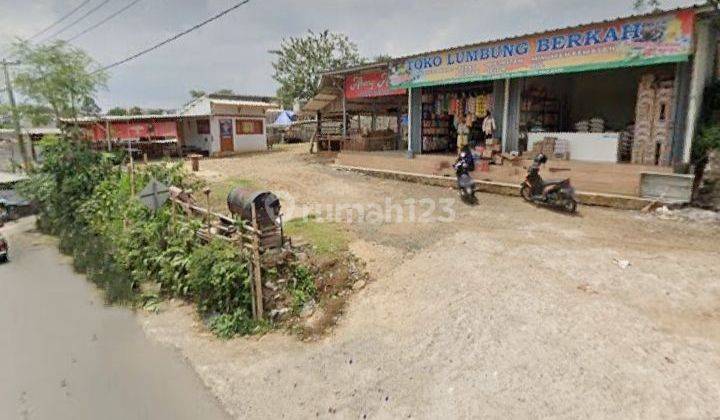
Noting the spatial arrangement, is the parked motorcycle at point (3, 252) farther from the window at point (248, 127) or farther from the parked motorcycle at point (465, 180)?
the window at point (248, 127)

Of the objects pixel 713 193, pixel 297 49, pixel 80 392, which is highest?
pixel 297 49

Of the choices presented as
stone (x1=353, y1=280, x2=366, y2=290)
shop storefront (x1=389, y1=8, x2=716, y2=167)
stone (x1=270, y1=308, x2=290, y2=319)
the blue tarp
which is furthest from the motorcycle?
the blue tarp

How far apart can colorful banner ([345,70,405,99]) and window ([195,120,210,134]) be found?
10260 millimetres

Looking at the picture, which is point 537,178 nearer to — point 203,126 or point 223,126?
point 223,126

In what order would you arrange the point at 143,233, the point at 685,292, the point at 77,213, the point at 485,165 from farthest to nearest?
the point at 77,213, the point at 485,165, the point at 143,233, the point at 685,292

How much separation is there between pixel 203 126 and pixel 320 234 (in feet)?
61.3

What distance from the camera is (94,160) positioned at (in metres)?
16.0

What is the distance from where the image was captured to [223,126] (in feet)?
82.0

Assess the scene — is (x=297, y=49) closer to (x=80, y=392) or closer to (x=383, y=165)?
(x=383, y=165)

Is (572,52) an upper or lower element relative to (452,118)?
upper

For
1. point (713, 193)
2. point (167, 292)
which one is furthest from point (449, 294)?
point (713, 193)

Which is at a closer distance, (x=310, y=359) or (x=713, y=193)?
(x=310, y=359)

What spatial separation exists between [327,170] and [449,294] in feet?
35.4

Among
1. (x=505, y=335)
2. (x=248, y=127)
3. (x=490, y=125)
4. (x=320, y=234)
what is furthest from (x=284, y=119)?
(x=505, y=335)
